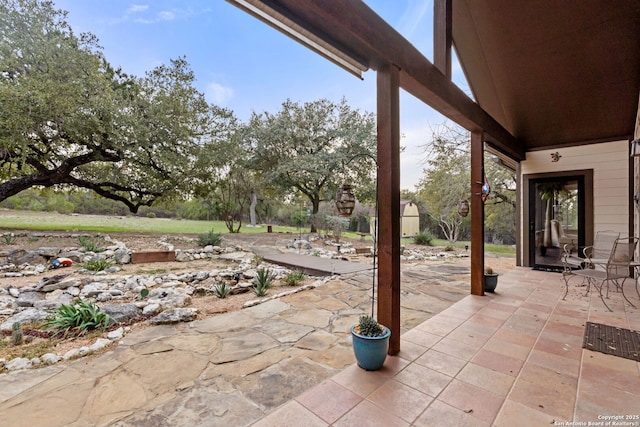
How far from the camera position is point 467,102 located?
3.52 metres

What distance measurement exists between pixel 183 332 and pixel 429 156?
30.5 feet

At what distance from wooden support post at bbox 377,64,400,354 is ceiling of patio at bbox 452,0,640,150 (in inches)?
97.2

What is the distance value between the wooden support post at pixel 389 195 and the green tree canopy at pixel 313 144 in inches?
372

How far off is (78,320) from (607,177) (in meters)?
8.53

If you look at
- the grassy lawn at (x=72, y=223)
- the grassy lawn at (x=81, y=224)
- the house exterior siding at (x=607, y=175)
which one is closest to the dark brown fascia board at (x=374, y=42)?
the house exterior siding at (x=607, y=175)

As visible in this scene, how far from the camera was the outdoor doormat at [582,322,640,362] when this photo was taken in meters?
2.40

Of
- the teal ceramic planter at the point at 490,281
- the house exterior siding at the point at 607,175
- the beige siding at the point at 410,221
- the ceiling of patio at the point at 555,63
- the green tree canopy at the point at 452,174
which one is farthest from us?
the beige siding at the point at 410,221

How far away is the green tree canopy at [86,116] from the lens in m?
6.93

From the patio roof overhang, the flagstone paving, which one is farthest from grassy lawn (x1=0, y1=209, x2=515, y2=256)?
the flagstone paving

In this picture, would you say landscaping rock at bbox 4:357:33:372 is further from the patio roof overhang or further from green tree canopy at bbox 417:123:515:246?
green tree canopy at bbox 417:123:515:246

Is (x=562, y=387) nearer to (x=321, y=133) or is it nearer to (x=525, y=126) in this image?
(x=525, y=126)

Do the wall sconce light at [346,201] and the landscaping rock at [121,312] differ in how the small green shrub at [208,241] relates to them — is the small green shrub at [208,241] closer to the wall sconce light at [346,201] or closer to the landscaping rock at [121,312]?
the landscaping rock at [121,312]

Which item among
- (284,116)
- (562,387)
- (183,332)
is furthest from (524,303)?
(284,116)

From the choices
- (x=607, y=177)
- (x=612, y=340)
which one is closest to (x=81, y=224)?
(x=612, y=340)
